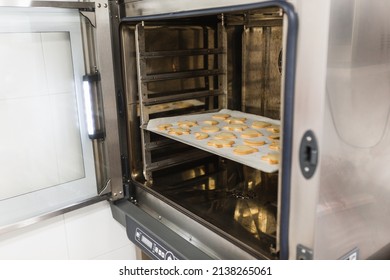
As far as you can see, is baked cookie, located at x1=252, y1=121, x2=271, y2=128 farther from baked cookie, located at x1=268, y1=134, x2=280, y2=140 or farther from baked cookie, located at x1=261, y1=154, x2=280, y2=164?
baked cookie, located at x1=261, y1=154, x2=280, y2=164

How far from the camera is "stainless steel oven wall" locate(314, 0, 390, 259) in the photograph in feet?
2.98

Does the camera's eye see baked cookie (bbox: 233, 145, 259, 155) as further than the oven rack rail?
No

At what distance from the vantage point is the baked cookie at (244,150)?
51.9 inches

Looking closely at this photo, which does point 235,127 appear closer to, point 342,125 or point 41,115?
point 342,125

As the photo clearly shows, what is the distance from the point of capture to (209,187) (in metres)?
1.79

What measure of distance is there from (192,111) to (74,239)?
91cm

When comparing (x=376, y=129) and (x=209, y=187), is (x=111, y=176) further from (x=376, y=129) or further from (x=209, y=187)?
(x=376, y=129)

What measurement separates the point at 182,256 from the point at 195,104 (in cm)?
95

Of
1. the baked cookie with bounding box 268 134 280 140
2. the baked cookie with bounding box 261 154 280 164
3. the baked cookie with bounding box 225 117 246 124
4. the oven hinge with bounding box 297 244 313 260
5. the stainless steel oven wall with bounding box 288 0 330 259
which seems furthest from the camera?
the baked cookie with bounding box 225 117 246 124

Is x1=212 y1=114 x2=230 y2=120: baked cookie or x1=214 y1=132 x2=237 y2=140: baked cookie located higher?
x1=212 y1=114 x2=230 y2=120: baked cookie

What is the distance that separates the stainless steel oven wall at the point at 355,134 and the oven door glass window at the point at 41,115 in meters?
1.12

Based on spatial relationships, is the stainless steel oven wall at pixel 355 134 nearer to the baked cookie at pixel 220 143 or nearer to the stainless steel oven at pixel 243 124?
the stainless steel oven at pixel 243 124

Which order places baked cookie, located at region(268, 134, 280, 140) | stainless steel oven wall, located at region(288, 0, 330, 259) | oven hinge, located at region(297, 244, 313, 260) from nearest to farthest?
1. stainless steel oven wall, located at region(288, 0, 330, 259)
2. oven hinge, located at region(297, 244, 313, 260)
3. baked cookie, located at region(268, 134, 280, 140)

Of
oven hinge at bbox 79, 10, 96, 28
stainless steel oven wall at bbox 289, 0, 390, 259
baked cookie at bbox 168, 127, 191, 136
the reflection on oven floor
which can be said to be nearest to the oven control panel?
the reflection on oven floor
